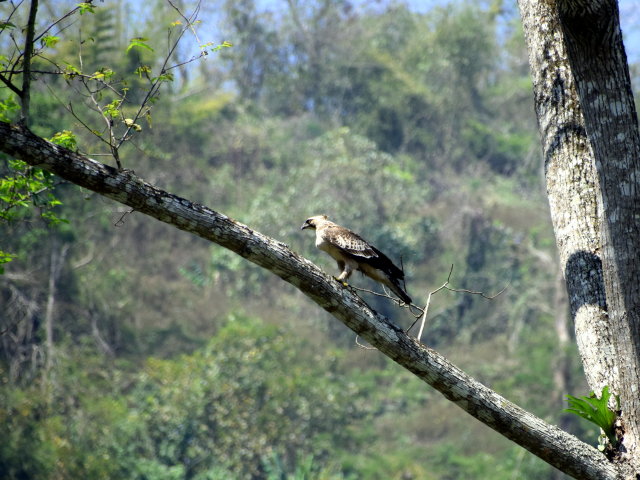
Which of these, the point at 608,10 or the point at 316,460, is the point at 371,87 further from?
the point at 608,10

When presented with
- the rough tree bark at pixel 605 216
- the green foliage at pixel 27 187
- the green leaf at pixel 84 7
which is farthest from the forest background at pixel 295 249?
the rough tree bark at pixel 605 216

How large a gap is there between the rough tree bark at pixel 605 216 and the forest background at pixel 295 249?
274 cm

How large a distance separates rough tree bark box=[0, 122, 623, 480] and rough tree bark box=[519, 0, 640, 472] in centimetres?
42

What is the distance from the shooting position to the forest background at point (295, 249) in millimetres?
18797

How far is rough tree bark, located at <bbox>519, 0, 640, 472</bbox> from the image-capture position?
442 centimetres

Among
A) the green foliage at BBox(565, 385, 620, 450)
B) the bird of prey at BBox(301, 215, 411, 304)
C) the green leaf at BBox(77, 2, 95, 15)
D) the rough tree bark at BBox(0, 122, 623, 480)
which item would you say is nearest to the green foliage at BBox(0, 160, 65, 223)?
the green leaf at BBox(77, 2, 95, 15)

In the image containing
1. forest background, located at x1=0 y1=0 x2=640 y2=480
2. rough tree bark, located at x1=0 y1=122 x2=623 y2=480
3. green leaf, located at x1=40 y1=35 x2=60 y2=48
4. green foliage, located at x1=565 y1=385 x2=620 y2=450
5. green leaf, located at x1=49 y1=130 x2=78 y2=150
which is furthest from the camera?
forest background, located at x1=0 y1=0 x2=640 y2=480

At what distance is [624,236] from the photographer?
4430 mm

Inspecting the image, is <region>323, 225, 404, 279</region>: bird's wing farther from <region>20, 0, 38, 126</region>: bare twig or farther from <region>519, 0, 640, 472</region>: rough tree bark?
<region>20, 0, 38, 126</region>: bare twig

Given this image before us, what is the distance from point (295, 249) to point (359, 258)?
63.3 feet

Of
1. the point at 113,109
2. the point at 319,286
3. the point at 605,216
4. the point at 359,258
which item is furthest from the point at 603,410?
the point at 113,109

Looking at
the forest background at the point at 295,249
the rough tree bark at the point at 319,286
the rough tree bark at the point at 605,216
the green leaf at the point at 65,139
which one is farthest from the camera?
the forest background at the point at 295,249

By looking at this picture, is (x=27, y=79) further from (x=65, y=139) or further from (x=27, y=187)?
(x=27, y=187)

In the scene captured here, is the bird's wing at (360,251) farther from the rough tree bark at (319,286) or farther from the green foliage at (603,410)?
the green foliage at (603,410)
